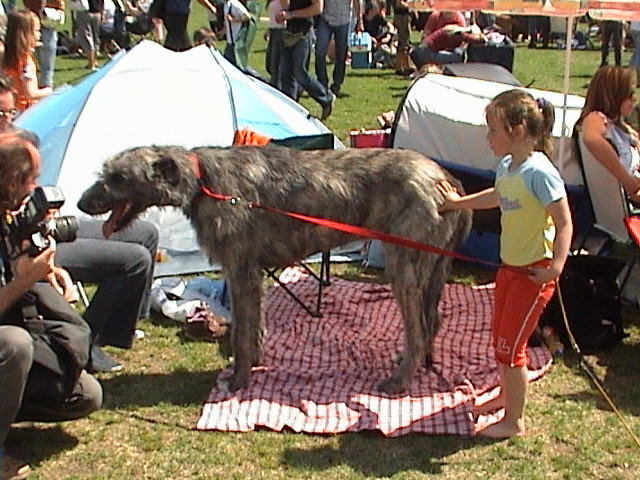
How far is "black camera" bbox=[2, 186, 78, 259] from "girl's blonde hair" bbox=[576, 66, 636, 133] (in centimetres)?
362

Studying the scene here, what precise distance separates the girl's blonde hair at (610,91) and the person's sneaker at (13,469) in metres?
3.98

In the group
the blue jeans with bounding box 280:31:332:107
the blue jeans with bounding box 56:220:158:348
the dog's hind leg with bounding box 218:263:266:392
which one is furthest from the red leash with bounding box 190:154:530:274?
the blue jeans with bounding box 280:31:332:107

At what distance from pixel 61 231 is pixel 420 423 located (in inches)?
78.3

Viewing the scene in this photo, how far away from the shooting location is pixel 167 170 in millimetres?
4734

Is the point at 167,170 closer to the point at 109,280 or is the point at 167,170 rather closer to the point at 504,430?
the point at 109,280

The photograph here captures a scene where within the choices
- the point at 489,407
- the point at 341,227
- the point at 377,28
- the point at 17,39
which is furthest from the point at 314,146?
the point at 377,28

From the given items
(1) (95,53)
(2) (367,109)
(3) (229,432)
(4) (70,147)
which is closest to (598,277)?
(3) (229,432)

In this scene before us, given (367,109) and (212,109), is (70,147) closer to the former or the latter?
(212,109)

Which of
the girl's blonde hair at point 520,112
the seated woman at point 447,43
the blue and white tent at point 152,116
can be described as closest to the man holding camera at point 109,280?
the blue and white tent at point 152,116

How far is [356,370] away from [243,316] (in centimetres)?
79

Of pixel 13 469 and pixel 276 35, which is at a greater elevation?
pixel 276 35

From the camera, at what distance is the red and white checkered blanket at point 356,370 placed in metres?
4.70

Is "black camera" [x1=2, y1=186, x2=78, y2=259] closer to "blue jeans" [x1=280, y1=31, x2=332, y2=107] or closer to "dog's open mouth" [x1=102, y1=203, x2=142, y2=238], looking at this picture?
"dog's open mouth" [x1=102, y1=203, x2=142, y2=238]

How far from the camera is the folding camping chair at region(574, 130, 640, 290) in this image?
19.4 feet
